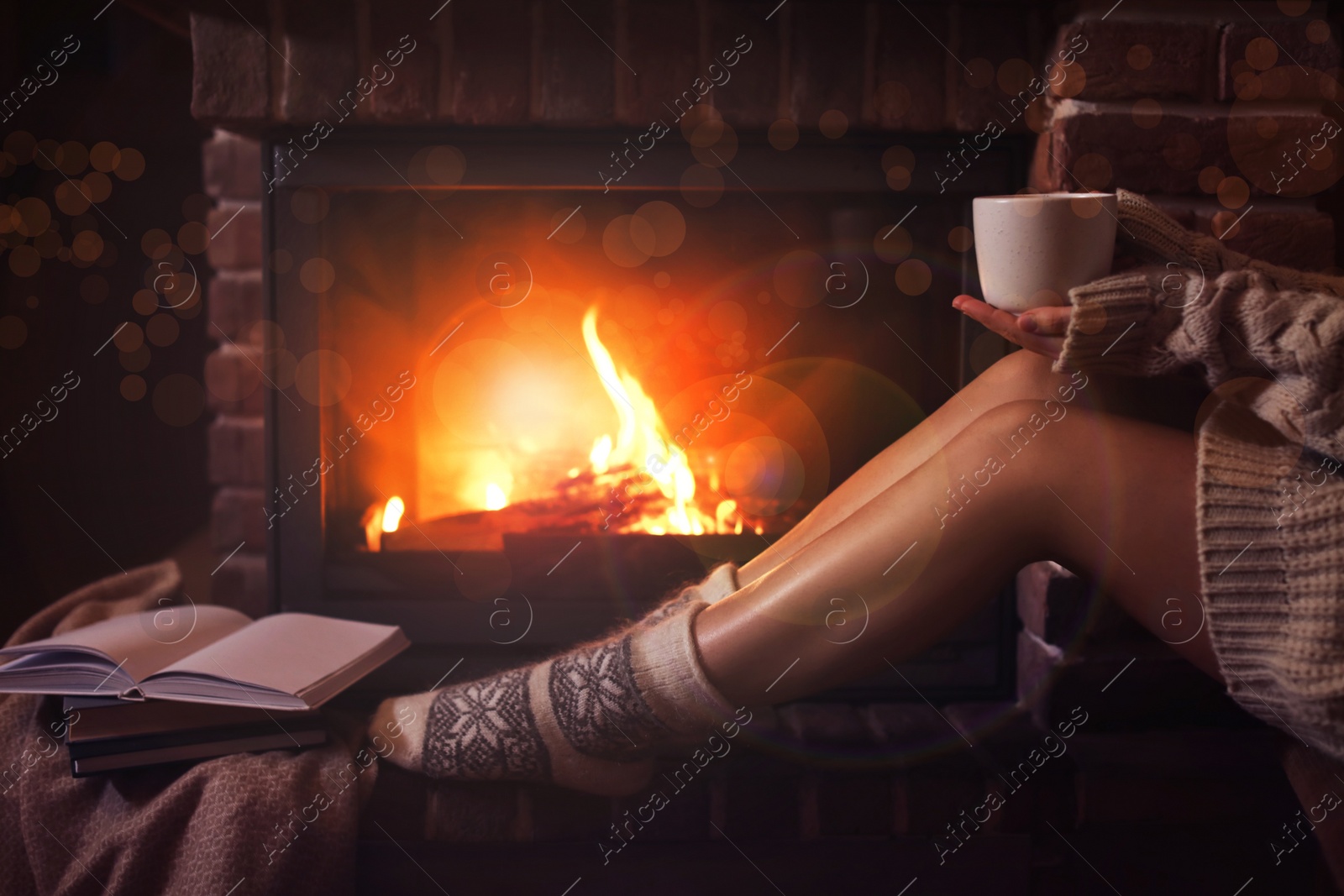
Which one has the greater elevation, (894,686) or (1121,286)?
(1121,286)

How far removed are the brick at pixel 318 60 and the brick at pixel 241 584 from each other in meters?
0.56

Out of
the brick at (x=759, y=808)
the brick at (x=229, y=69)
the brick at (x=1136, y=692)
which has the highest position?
the brick at (x=229, y=69)

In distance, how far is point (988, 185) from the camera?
3.46 feet

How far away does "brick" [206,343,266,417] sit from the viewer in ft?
3.87

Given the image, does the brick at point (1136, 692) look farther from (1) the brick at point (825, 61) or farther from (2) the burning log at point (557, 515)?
(1) the brick at point (825, 61)

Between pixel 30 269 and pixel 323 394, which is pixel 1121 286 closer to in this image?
pixel 323 394

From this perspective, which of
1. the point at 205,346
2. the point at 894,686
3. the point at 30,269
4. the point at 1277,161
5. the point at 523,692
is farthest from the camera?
the point at 205,346

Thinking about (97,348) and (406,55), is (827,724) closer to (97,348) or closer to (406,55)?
(406,55)

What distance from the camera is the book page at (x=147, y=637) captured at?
0.85 m

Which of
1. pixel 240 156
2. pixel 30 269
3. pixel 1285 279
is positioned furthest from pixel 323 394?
pixel 1285 279

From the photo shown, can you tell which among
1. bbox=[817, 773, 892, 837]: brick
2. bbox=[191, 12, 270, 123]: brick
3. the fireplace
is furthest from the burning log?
bbox=[191, 12, 270, 123]: brick

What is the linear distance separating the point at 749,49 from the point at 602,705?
0.71 metres

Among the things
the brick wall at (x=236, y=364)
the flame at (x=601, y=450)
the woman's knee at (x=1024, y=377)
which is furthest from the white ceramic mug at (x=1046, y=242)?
the brick wall at (x=236, y=364)

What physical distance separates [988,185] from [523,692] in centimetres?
74
